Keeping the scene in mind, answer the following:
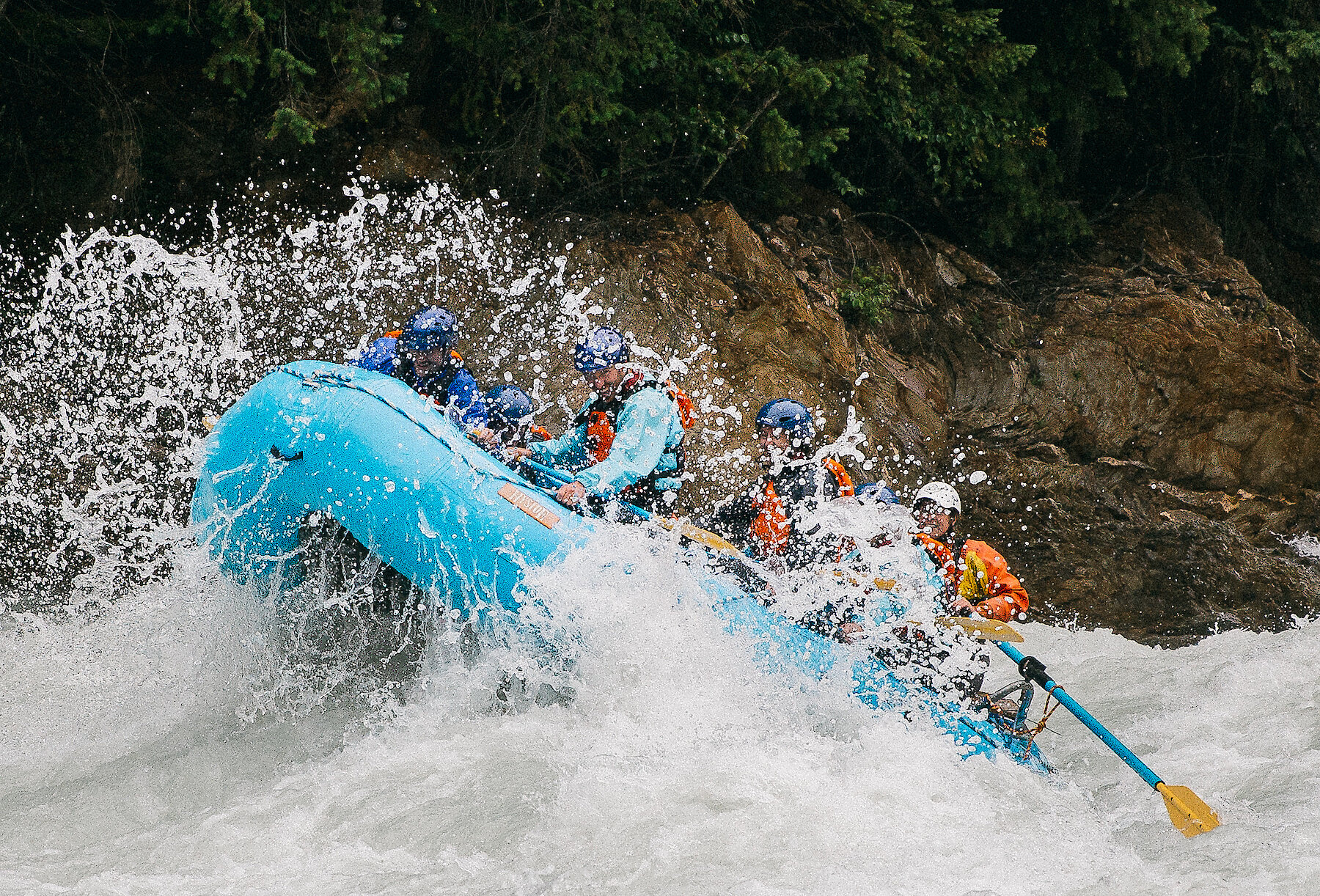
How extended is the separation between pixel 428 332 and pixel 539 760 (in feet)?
7.52

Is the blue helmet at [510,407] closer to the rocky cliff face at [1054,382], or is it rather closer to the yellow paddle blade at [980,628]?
the rocky cliff face at [1054,382]

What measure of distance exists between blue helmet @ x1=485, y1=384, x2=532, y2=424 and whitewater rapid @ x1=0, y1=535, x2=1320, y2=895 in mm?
1492

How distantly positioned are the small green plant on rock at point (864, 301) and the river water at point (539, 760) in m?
3.35

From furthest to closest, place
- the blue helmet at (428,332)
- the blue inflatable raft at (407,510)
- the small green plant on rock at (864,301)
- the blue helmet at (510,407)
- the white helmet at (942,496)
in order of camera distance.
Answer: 1. the small green plant on rock at (864,301)
2. the blue helmet at (510,407)
3. the blue helmet at (428,332)
4. the white helmet at (942,496)
5. the blue inflatable raft at (407,510)

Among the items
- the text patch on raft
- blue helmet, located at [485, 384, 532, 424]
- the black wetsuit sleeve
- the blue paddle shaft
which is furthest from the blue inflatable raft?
blue helmet, located at [485, 384, 532, 424]

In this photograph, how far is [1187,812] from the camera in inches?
165

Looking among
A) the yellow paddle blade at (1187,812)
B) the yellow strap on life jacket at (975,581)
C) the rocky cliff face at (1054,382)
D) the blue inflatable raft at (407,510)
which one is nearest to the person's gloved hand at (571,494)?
the blue inflatable raft at (407,510)

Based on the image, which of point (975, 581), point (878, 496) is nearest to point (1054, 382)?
point (975, 581)

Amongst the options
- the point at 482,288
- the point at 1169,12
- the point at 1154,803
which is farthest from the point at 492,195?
the point at 1154,803

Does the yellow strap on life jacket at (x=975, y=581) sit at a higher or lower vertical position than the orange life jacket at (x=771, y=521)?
lower

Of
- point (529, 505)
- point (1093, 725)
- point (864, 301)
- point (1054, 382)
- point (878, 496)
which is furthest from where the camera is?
point (1054, 382)

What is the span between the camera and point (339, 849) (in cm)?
366

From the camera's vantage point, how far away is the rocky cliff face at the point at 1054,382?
7918mm

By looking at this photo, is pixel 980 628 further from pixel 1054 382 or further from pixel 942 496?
pixel 1054 382
